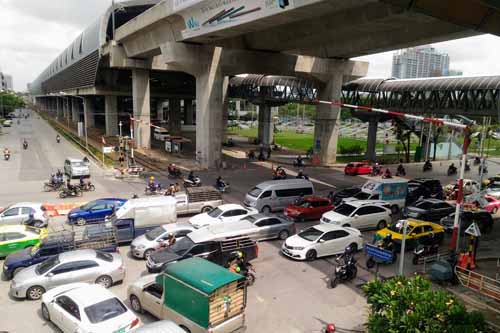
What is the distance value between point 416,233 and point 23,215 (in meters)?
19.6

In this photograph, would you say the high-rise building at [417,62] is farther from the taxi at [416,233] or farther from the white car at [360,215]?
the taxi at [416,233]

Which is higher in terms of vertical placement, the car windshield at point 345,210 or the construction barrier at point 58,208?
the car windshield at point 345,210

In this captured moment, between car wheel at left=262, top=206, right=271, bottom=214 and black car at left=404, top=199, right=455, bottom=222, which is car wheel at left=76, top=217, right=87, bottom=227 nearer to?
car wheel at left=262, top=206, right=271, bottom=214

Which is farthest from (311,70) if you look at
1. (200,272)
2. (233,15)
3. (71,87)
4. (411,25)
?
(71,87)

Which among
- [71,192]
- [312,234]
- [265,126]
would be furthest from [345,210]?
[265,126]

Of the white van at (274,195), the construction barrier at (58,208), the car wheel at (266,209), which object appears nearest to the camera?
the construction barrier at (58,208)

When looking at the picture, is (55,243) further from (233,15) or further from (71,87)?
(71,87)

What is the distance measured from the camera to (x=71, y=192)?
2711 cm

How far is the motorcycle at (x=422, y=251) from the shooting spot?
54.5 ft

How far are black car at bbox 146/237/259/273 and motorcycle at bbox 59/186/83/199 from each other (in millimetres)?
14837

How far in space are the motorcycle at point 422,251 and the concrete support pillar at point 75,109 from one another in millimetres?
99059

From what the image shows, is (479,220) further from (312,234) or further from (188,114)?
(188,114)

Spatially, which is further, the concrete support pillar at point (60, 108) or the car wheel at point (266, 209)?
the concrete support pillar at point (60, 108)

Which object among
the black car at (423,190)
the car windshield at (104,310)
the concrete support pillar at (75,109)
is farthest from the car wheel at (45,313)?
the concrete support pillar at (75,109)
